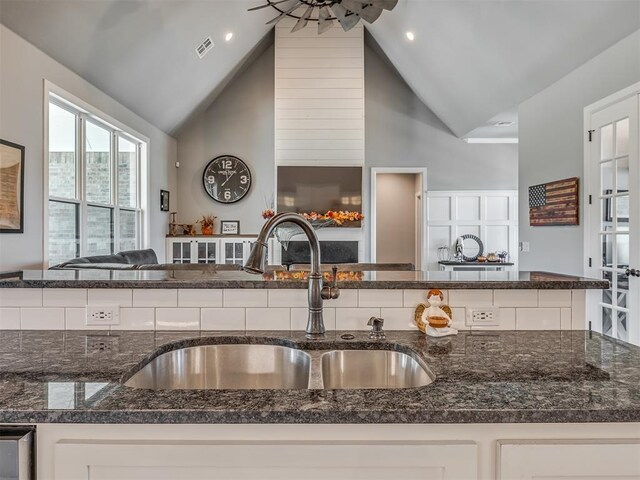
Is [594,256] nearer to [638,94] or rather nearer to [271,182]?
[638,94]

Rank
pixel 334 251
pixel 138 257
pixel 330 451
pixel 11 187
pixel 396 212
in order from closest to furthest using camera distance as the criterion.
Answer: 1. pixel 330 451
2. pixel 11 187
3. pixel 138 257
4. pixel 334 251
5. pixel 396 212

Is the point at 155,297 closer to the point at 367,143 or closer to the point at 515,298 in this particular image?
the point at 515,298

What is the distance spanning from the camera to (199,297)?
132 cm

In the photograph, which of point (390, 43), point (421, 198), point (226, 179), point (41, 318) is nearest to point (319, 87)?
point (390, 43)

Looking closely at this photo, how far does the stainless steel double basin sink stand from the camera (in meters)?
1.13

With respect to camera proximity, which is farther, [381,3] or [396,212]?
[396,212]

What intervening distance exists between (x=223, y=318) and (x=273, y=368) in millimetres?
239

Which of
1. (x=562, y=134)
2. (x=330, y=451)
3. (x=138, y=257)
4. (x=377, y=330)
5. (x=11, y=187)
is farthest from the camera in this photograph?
(x=138, y=257)

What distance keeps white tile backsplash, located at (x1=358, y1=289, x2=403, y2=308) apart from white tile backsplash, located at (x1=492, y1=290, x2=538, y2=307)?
0.32 metres

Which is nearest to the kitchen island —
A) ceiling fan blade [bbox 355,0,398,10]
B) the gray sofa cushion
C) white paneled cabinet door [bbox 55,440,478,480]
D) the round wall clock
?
white paneled cabinet door [bbox 55,440,478,480]

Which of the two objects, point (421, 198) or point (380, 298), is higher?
point (421, 198)

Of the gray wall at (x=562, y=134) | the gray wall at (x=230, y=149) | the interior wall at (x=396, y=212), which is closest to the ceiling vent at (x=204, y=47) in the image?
the gray wall at (x=230, y=149)

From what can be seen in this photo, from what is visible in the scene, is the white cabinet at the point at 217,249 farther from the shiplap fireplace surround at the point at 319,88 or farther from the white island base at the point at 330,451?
the white island base at the point at 330,451

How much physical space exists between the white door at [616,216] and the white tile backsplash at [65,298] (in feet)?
10.7
